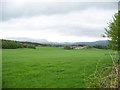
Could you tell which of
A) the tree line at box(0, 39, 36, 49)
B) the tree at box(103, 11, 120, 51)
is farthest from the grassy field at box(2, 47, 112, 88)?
the tree line at box(0, 39, 36, 49)

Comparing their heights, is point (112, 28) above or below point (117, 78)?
above

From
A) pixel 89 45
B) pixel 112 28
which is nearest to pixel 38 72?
pixel 112 28

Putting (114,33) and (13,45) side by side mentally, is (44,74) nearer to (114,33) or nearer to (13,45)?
(114,33)

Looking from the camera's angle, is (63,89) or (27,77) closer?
(63,89)

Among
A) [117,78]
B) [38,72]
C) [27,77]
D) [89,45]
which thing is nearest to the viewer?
[117,78]

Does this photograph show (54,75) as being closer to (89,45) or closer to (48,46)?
(89,45)

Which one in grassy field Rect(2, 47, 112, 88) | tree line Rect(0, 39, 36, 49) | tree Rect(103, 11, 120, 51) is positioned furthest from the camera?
tree line Rect(0, 39, 36, 49)

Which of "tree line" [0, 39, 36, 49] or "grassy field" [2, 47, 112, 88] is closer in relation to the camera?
"grassy field" [2, 47, 112, 88]

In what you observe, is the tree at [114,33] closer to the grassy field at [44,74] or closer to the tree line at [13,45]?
the grassy field at [44,74]

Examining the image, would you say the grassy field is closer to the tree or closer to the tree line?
the tree

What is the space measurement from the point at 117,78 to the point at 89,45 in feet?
97.8

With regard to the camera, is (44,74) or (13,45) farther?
(13,45)

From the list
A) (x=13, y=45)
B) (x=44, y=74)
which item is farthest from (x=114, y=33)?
(x=13, y=45)

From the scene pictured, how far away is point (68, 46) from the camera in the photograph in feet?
133
